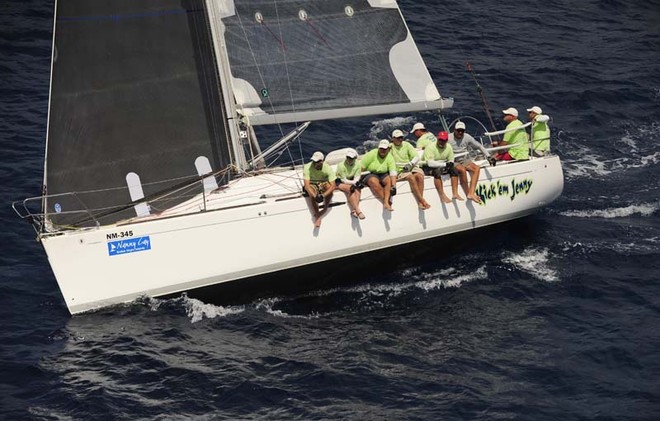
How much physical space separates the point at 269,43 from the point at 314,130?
22.5ft

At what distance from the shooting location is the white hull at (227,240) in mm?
18062

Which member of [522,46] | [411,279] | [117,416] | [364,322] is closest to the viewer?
[117,416]

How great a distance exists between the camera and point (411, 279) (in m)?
20.0

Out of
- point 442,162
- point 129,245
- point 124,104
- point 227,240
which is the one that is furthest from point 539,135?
point 129,245

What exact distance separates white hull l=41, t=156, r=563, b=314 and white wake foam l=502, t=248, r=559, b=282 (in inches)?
58.2

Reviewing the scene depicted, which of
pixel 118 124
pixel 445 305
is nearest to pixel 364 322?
pixel 445 305

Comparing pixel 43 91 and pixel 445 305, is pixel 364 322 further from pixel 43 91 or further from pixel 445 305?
pixel 43 91

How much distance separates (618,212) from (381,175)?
5877 millimetres

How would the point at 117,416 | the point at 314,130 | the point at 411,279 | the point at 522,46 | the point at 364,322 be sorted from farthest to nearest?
the point at 522,46 → the point at 314,130 → the point at 411,279 → the point at 364,322 → the point at 117,416

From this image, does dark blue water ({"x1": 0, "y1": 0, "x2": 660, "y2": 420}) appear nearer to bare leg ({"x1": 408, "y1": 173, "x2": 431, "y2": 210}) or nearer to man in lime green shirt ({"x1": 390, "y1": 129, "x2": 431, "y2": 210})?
bare leg ({"x1": 408, "y1": 173, "x2": 431, "y2": 210})

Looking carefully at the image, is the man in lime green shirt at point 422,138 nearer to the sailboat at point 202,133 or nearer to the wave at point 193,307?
the sailboat at point 202,133

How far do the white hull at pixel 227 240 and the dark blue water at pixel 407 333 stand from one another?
0.53 meters

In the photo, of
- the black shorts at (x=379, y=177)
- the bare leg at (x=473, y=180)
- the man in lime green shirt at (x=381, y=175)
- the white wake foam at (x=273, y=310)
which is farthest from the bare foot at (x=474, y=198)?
the white wake foam at (x=273, y=310)

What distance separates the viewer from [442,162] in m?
19.9
